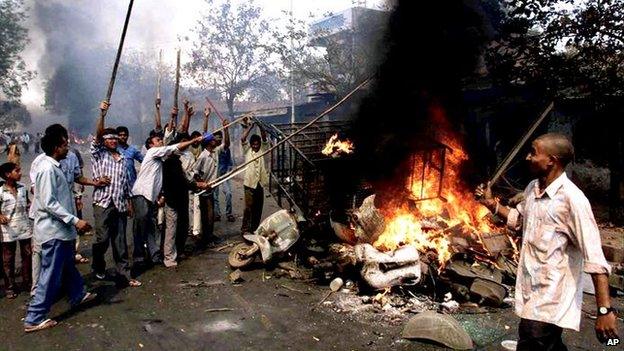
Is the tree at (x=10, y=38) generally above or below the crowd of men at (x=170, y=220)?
above

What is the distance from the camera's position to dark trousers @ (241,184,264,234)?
9164 millimetres

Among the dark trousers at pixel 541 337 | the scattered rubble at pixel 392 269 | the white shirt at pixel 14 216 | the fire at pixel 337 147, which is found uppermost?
Result: the fire at pixel 337 147

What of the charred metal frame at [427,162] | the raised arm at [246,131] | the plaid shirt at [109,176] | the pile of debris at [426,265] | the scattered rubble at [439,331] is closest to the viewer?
the scattered rubble at [439,331]

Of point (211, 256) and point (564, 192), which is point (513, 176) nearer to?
point (211, 256)

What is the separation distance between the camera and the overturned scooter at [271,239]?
712 cm

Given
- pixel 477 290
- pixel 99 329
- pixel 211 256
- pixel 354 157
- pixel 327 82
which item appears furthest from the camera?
pixel 327 82

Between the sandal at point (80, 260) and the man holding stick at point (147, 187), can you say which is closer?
the man holding stick at point (147, 187)

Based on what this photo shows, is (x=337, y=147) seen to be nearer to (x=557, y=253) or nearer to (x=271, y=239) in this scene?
(x=271, y=239)

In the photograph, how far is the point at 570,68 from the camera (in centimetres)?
915

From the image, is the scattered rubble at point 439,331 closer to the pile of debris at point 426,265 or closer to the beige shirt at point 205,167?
the pile of debris at point 426,265

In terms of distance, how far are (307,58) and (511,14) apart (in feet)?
45.4

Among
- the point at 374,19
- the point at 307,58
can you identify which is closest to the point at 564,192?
the point at 374,19

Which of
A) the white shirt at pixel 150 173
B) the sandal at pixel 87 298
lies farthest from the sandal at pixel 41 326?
the white shirt at pixel 150 173

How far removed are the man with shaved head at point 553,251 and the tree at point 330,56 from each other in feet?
45.4
